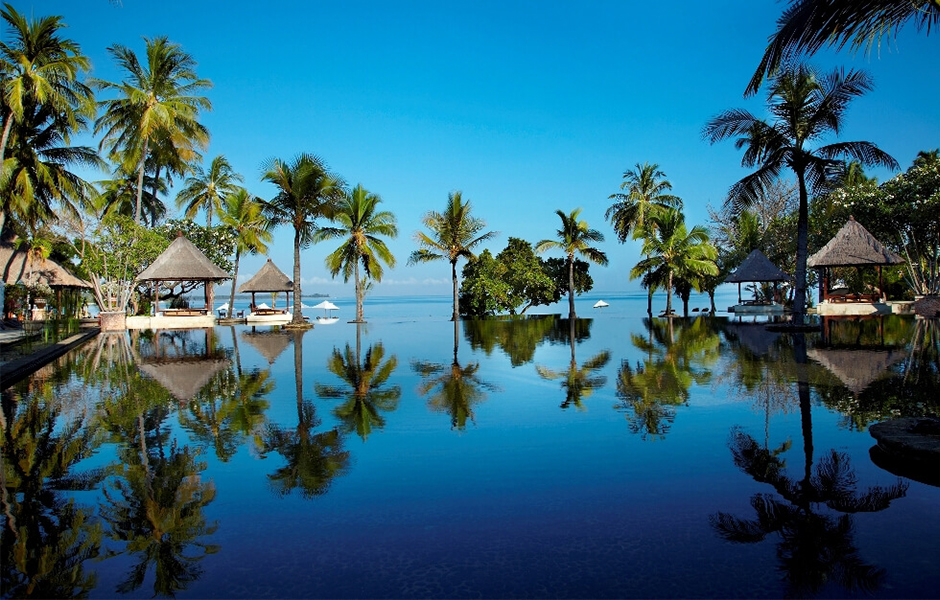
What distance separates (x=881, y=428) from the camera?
19.4ft

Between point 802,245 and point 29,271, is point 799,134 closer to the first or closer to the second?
point 802,245

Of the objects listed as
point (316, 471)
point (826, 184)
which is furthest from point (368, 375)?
point (826, 184)

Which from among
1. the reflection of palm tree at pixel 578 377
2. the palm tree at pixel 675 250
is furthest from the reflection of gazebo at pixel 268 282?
the reflection of palm tree at pixel 578 377

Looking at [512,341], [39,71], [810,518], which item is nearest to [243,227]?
[39,71]

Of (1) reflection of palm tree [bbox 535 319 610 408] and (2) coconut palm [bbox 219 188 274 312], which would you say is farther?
(2) coconut palm [bbox 219 188 274 312]

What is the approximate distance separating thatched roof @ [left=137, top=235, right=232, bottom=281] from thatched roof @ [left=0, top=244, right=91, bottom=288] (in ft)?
16.4

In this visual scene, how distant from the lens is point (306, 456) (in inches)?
232

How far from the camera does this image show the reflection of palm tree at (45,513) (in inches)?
136

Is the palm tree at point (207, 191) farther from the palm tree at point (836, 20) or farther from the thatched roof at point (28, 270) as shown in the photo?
the palm tree at point (836, 20)

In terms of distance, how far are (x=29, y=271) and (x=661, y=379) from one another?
93.7ft

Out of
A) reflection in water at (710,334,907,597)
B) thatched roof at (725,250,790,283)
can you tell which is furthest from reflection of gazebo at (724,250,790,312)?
reflection in water at (710,334,907,597)

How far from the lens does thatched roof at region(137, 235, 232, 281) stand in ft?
87.6

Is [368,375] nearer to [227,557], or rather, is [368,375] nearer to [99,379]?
[99,379]

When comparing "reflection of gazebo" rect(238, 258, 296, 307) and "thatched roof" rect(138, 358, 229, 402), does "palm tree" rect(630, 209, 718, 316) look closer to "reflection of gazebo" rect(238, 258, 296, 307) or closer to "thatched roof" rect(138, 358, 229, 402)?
"reflection of gazebo" rect(238, 258, 296, 307)
